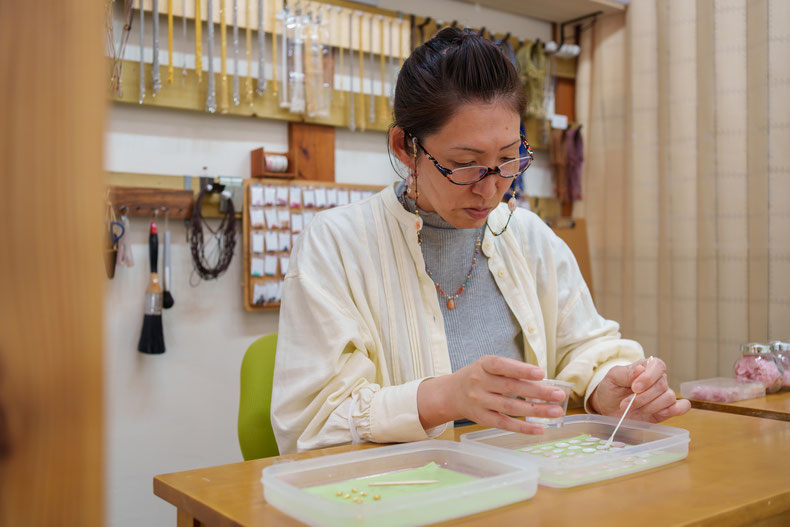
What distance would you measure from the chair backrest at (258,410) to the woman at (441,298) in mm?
197

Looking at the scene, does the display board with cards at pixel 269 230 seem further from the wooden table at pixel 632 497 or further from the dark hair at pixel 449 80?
the wooden table at pixel 632 497

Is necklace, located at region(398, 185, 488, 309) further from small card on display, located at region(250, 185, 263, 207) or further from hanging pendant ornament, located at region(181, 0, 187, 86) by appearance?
hanging pendant ornament, located at region(181, 0, 187, 86)

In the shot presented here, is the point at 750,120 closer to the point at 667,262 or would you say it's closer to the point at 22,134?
the point at 667,262

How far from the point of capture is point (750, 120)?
2893mm

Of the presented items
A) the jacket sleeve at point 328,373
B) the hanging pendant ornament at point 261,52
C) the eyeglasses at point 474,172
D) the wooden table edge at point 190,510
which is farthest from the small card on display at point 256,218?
the wooden table edge at point 190,510

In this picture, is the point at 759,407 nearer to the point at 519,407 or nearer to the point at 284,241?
the point at 519,407

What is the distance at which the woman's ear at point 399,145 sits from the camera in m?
1.64

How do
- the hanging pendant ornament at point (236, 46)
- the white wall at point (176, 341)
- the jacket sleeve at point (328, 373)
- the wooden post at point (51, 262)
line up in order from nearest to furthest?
the wooden post at point (51, 262)
the jacket sleeve at point (328, 373)
the white wall at point (176, 341)
the hanging pendant ornament at point (236, 46)

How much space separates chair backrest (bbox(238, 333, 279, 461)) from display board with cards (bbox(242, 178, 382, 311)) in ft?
4.24

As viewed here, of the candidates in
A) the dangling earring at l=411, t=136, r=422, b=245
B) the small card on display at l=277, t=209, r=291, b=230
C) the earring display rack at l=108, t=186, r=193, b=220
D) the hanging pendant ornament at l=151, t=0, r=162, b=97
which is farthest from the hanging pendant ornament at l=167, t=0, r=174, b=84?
the dangling earring at l=411, t=136, r=422, b=245

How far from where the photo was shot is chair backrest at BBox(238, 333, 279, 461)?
→ 5.26 feet

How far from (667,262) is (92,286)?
3225 millimetres

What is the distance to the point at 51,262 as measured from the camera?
356mm

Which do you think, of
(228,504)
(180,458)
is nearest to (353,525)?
(228,504)
